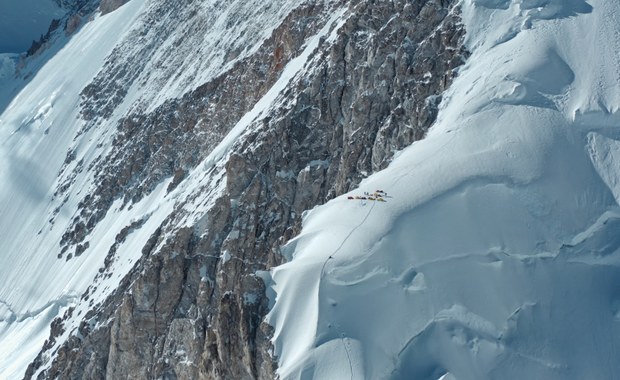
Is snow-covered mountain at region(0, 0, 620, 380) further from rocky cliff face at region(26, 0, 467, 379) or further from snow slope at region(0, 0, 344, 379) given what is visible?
snow slope at region(0, 0, 344, 379)

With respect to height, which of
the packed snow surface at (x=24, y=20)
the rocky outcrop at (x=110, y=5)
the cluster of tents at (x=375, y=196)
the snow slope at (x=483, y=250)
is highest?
the packed snow surface at (x=24, y=20)

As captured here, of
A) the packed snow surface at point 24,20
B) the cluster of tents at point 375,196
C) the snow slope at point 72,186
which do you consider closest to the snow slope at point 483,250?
the cluster of tents at point 375,196

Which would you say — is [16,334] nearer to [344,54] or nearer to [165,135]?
[165,135]

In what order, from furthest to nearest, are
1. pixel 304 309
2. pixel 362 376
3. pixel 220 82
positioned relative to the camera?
pixel 220 82 → pixel 304 309 → pixel 362 376

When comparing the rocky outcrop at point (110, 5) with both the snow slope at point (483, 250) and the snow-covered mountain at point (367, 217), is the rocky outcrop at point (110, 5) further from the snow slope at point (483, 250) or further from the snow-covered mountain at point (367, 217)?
the snow slope at point (483, 250)

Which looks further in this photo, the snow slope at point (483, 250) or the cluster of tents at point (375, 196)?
the cluster of tents at point (375, 196)

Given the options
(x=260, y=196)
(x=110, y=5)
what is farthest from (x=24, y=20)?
(x=260, y=196)

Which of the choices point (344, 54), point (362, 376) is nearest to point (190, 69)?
point (344, 54)

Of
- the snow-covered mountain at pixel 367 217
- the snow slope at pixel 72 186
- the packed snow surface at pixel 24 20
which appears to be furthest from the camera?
the packed snow surface at pixel 24 20
